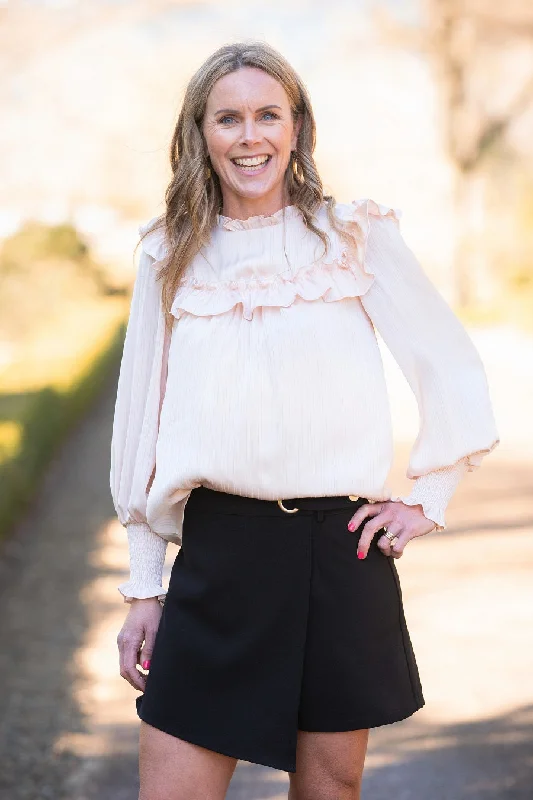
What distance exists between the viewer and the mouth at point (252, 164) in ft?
7.94

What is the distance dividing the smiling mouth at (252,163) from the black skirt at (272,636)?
61 centimetres

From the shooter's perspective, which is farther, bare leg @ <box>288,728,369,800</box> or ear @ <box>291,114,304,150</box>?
ear @ <box>291,114,304,150</box>

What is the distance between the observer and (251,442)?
2.27 metres

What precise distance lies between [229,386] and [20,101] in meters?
38.9

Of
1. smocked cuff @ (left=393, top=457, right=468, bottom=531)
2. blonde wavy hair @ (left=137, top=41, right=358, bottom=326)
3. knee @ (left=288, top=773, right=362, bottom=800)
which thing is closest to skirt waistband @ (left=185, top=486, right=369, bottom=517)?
smocked cuff @ (left=393, top=457, right=468, bottom=531)

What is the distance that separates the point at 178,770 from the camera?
2221mm

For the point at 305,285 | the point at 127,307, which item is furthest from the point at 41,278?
the point at 305,285

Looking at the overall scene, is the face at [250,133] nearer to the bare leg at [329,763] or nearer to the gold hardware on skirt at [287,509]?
the gold hardware on skirt at [287,509]

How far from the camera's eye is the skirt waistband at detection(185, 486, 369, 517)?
7.47ft

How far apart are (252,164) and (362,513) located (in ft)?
2.24

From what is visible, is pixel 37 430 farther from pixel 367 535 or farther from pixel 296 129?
pixel 367 535

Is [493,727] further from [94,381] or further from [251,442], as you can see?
[94,381]

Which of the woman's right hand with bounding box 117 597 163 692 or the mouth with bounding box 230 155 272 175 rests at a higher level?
the mouth with bounding box 230 155 272 175

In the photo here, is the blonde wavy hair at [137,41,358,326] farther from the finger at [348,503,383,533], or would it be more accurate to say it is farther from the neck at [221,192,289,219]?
the finger at [348,503,383,533]
